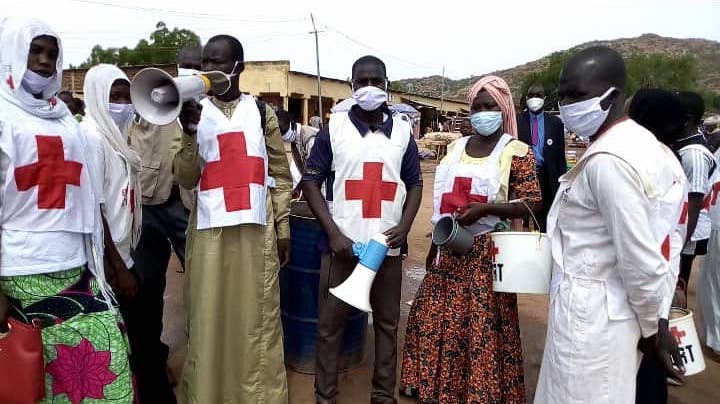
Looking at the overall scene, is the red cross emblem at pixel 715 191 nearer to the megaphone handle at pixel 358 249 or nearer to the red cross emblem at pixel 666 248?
the red cross emblem at pixel 666 248

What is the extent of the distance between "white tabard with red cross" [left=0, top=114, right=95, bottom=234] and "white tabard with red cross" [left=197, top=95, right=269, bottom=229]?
23.6 inches

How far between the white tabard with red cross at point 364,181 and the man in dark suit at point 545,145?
2227mm

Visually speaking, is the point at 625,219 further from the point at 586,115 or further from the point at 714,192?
the point at 714,192

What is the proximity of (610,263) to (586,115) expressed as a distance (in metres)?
0.52

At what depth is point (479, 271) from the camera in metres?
2.59

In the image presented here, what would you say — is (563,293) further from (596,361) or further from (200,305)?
(200,305)

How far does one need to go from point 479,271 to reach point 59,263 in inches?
72.1

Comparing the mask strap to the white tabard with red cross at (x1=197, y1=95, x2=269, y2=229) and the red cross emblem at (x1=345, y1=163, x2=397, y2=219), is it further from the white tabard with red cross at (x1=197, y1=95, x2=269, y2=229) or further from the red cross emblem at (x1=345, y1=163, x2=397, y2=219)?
the white tabard with red cross at (x1=197, y1=95, x2=269, y2=229)

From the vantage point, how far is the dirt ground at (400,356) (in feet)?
10.3

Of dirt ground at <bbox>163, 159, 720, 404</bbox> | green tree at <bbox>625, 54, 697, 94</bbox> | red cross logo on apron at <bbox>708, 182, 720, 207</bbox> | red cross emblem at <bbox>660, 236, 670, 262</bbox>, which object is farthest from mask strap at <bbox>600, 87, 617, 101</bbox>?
green tree at <bbox>625, 54, 697, 94</bbox>

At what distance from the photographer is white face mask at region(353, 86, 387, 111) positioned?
8.55 feet

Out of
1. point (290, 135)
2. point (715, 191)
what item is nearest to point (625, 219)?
point (715, 191)

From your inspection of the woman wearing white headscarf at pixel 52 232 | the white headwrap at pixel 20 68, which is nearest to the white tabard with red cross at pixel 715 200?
the woman wearing white headscarf at pixel 52 232

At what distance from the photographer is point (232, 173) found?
247cm
